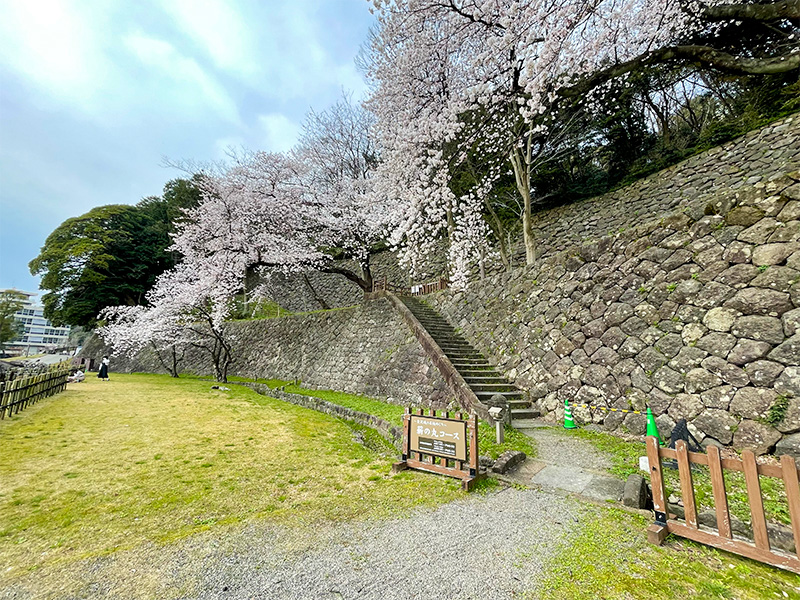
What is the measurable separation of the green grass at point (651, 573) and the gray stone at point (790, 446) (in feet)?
9.05

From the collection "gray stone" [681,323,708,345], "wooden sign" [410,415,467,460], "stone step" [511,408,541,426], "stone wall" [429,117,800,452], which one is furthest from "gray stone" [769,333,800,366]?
"wooden sign" [410,415,467,460]

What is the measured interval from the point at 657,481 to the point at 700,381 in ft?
10.8

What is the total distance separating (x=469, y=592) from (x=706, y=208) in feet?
23.0

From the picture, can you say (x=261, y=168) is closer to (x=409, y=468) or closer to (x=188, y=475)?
(x=188, y=475)

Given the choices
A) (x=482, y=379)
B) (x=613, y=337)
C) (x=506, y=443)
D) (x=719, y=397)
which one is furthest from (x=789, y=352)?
(x=482, y=379)

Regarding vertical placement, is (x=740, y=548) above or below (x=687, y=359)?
below

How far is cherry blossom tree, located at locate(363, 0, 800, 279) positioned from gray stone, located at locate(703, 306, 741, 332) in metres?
4.54

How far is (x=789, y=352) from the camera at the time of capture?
173 inches

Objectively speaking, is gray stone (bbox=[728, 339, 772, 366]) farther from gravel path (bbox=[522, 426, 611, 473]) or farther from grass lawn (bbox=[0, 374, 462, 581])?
grass lawn (bbox=[0, 374, 462, 581])

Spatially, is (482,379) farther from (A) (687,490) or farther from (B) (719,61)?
(B) (719,61)


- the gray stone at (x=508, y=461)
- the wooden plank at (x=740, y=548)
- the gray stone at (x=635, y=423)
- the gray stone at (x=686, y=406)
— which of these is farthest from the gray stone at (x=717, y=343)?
the wooden plank at (x=740, y=548)

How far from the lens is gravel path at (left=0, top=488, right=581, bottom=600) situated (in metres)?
2.19

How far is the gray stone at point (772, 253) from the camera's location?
4818 mm

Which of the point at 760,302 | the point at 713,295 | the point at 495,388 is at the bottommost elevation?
the point at 495,388
